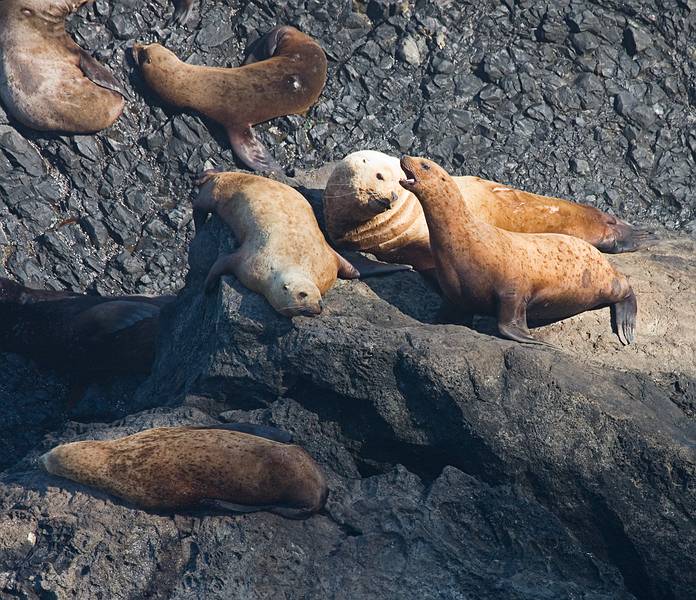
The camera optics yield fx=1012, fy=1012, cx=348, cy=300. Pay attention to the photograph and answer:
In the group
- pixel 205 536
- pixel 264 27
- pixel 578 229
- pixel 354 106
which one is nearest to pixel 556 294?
pixel 578 229

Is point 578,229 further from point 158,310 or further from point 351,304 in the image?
point 158,310

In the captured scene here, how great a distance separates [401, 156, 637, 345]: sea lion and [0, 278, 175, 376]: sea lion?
97.3 inches


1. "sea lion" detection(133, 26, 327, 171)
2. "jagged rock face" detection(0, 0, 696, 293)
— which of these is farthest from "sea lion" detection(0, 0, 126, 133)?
"sea lion" detection(133, 26, 327, 171)

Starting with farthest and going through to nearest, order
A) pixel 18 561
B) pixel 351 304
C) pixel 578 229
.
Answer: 1. pixel 578 229
2. pixel 351 304
3. pixel 18 561

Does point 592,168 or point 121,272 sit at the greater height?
point 592,168

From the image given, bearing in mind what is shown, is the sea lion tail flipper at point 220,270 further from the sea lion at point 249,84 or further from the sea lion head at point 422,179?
the sea lion at point 249,84

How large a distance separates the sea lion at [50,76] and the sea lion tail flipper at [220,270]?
9.87 ft

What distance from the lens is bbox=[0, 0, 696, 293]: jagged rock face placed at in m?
8.97

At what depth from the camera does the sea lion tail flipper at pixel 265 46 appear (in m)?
9.42

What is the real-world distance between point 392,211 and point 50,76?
3601 millimetres

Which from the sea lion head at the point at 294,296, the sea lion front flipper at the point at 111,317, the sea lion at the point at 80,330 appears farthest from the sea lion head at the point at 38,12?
the sea lion head at the point at 294,296

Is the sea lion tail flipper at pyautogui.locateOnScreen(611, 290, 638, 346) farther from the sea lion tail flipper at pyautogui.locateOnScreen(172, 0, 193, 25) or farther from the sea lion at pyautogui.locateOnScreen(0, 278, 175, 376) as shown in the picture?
the sea lion tail flipper at pyautogui.locateOnScreen(172, 0, 193, 25)

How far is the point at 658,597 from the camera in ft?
17.0

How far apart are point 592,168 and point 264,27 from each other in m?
3.35
